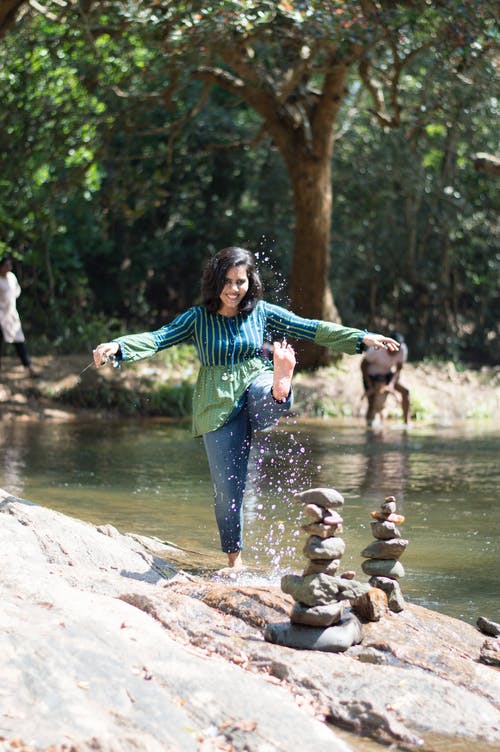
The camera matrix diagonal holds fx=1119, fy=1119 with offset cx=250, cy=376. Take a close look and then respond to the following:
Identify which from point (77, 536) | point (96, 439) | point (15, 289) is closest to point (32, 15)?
point (15, 289)

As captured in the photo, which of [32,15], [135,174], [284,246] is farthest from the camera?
[284,246]

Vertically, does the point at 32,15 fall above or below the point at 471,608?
above

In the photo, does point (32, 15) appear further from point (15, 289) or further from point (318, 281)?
point (318, 281)

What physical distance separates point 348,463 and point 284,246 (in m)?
10.6

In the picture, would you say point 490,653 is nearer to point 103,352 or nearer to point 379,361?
point 103,352

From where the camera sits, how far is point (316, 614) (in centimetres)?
493

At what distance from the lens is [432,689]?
178 inches

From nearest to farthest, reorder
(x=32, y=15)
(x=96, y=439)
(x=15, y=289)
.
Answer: (x=96, y=439) < (x=15, y=289) < (x=32, y=15)

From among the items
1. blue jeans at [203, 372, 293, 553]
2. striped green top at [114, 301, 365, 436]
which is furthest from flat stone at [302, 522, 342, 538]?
striped green top at [114, 301, 365, 436]

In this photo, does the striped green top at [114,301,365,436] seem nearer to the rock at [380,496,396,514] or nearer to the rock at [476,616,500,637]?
the rock at [380,496,396,514]

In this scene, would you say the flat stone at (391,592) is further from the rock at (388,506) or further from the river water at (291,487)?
the river water at (291,487)

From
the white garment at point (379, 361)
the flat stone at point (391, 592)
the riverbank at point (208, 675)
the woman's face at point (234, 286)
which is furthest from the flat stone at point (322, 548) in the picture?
the white garment at point (379, 361)

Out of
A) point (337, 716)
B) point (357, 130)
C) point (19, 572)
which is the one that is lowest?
point (337, 716)

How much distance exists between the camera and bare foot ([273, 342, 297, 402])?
5.54m
